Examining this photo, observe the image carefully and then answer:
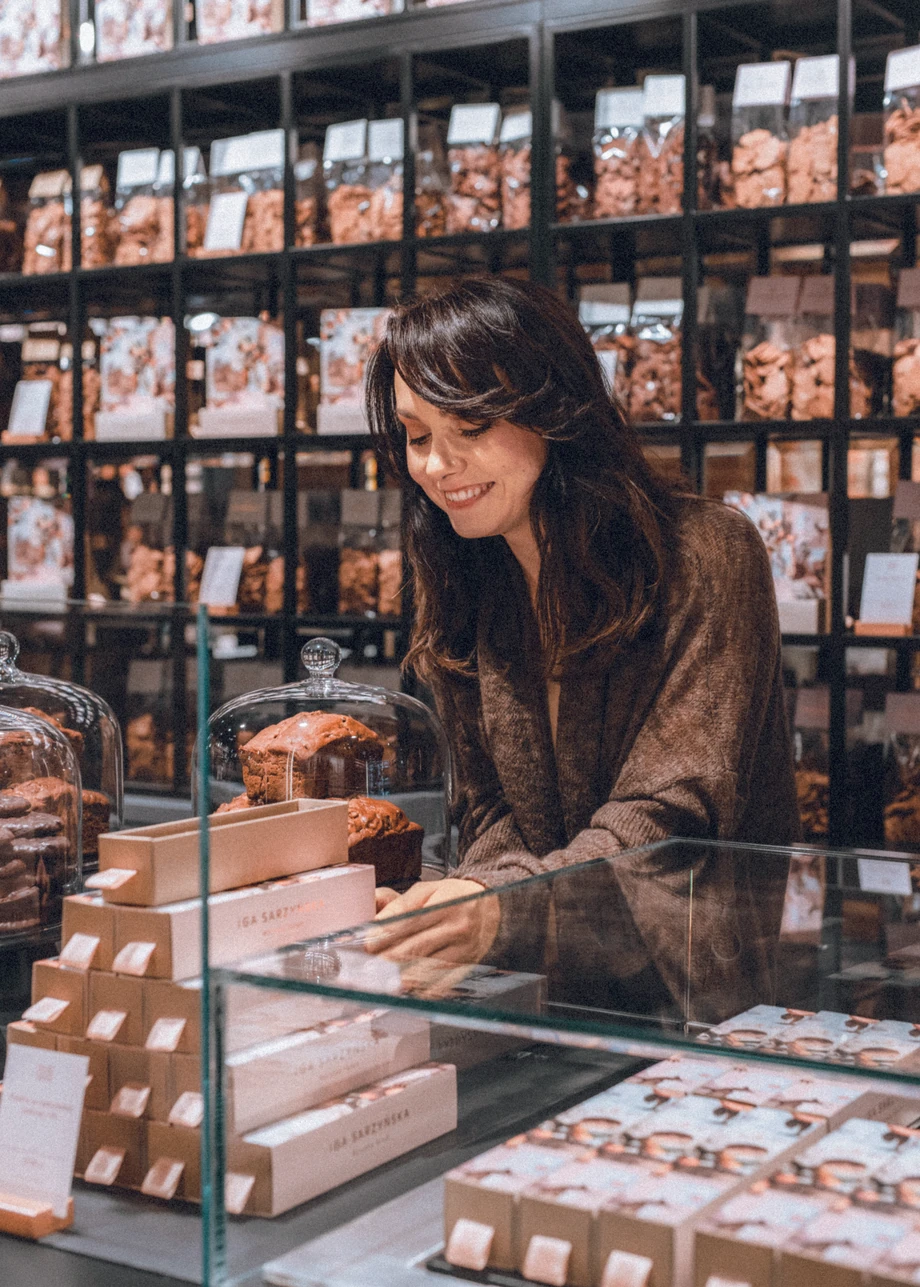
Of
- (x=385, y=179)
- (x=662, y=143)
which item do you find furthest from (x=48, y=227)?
(x=662, y=143)

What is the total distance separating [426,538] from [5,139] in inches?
125

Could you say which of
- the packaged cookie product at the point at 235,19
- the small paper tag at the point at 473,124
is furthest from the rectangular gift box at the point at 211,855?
the packaged cookie product at the point at 235,19

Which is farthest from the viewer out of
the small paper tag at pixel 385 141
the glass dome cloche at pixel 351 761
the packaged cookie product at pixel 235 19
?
the packaged cookie product at pixel 235 19

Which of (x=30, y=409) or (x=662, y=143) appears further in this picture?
(x=30, y=409)

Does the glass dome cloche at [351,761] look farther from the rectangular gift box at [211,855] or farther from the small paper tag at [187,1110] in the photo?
the small paper tag at [187,1110]

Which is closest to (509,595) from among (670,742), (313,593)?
(670,742)

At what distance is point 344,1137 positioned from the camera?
93cm

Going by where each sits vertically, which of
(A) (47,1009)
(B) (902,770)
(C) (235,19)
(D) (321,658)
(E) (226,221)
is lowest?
(B) (902,770)

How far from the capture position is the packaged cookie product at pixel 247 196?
3.78 meters

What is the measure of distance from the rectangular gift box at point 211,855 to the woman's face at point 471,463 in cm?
49

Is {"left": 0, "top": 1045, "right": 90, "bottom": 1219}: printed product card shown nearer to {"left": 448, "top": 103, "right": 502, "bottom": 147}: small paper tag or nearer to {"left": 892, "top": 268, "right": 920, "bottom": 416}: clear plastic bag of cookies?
{"left": 892, "top": 268, "right": 920, "bottom": 416}: clear plastic bag of cookies

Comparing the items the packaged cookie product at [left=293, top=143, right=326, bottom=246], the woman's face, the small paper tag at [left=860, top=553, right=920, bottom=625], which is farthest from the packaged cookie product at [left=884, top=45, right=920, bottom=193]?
the woman's face

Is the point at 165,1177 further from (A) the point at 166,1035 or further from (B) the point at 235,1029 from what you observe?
(B) the point at 235,1029

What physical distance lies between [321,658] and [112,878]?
622 mm
